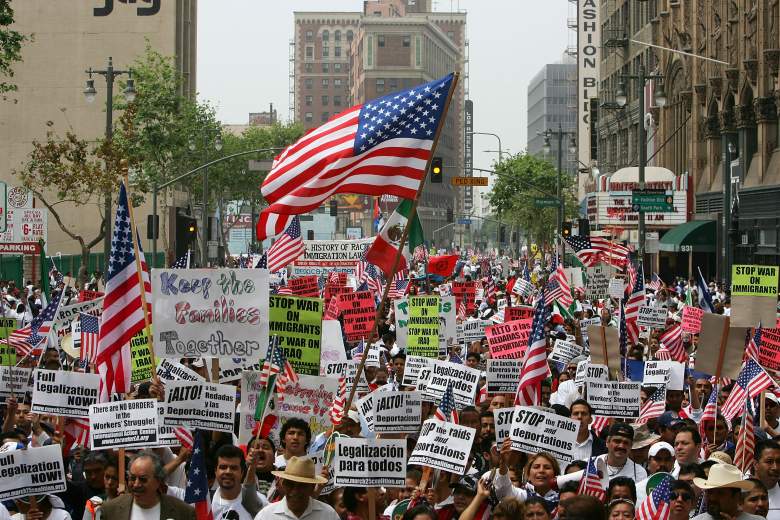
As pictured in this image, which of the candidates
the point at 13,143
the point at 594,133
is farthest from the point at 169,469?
the point at 594,133

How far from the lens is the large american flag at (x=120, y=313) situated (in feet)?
37.4

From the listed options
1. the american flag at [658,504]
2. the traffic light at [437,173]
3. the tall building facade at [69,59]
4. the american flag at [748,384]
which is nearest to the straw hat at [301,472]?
the american flag at [658,504]

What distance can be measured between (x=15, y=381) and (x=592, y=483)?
5.86m

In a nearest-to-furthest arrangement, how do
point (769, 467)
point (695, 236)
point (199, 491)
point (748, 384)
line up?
point (199, 491), point (769, 467), point (748, 384), point (695, 236)

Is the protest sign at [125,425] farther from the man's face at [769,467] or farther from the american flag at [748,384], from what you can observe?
the american flag at [748,384]

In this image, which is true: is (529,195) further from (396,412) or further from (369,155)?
(396,412)

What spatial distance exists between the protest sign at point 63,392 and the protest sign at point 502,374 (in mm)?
3993

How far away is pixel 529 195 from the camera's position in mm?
87938

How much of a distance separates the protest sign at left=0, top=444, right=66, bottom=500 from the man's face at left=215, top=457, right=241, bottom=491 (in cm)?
102

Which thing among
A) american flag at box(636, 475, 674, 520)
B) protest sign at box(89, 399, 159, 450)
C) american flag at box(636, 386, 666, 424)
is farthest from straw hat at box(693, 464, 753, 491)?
american flag at box(636, 386, 666, 424)

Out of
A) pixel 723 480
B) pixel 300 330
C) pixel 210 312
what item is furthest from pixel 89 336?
pixel 723 480

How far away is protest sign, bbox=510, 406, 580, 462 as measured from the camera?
10.4m

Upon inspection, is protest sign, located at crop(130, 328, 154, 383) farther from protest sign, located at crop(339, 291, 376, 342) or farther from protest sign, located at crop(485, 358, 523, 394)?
protest sign, located at crop(339, 291, 376, 342)

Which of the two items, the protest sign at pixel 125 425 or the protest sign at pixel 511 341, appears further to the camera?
the protest sign at pixel 511 341
